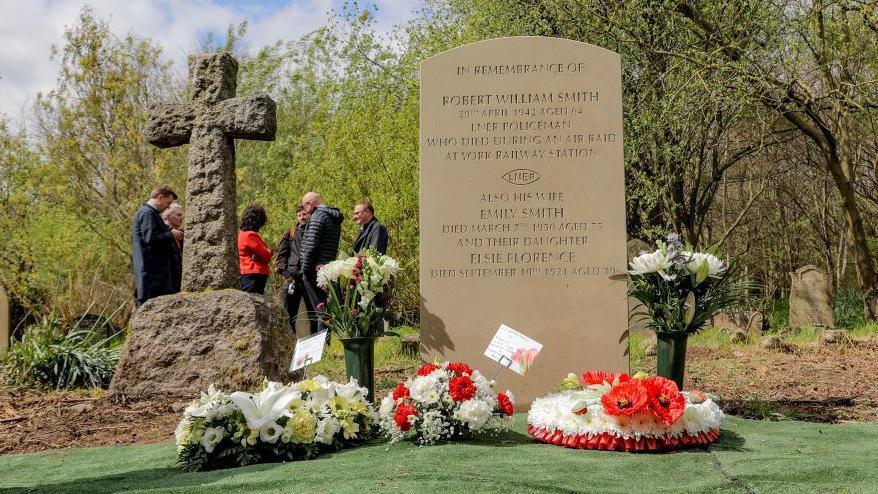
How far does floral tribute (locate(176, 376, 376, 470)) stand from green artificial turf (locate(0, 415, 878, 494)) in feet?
0.40

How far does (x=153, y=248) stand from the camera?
7.50 m

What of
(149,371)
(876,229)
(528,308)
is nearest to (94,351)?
(149,371)

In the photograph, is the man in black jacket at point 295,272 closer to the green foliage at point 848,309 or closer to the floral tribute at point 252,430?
the floral tribute at point 252,430

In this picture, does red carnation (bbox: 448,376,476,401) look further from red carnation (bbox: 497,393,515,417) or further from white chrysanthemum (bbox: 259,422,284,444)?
white chrysanthemum (bbox: 259,422,284,444)

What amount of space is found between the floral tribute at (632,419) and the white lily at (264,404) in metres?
1.39

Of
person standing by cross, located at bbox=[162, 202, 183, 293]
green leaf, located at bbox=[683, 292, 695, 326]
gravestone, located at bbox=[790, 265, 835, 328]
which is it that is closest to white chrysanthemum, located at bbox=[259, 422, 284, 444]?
green leaf, located at bbox=[683, 292, 695, 326]

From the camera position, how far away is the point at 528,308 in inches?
238

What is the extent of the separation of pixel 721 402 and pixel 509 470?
10.5 ft

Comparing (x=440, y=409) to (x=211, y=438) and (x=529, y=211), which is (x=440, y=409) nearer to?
(x=211, y=438)

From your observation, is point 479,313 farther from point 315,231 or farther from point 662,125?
point 662,125

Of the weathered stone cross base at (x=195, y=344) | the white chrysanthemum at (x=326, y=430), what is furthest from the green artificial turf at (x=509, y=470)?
the weathered stone cross base at (x=195, y=344)

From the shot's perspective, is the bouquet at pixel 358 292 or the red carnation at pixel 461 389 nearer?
the red carnation at pixel 461 389

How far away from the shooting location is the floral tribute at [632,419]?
14.1 feet

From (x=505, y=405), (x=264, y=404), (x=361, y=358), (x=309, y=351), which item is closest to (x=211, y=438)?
(x=264, y=404)
